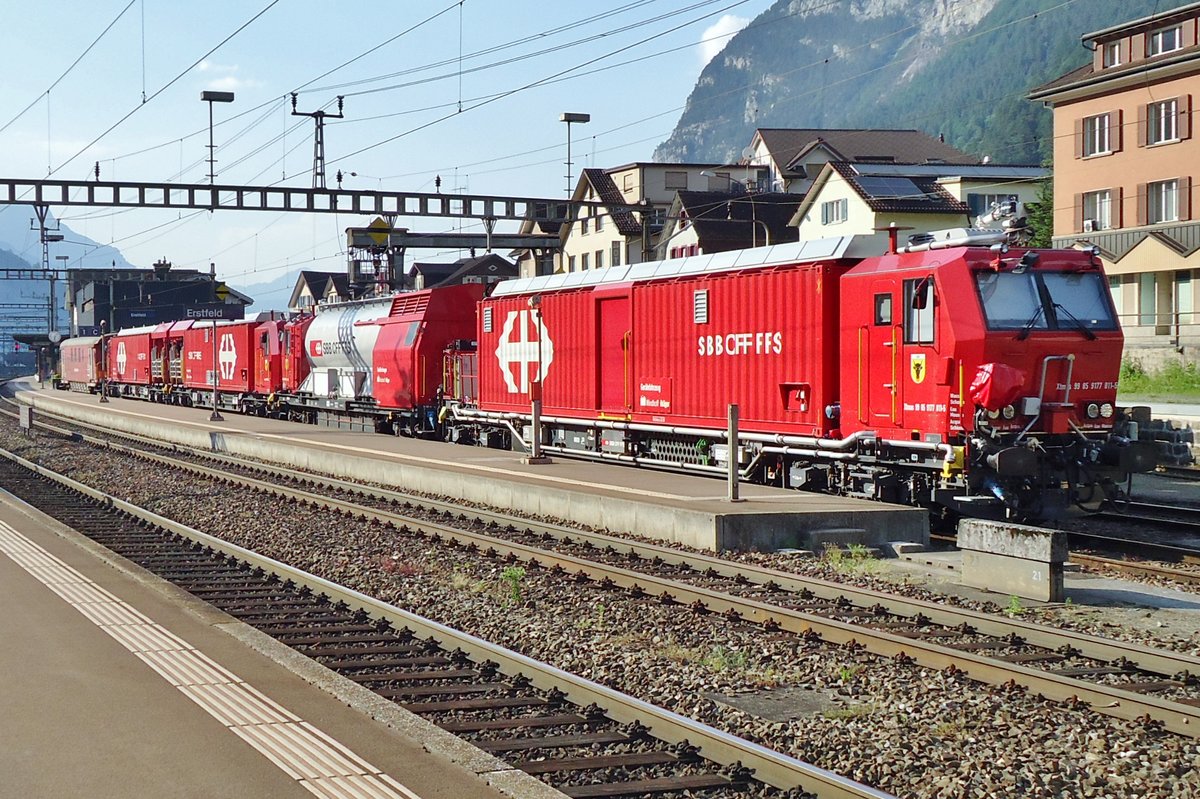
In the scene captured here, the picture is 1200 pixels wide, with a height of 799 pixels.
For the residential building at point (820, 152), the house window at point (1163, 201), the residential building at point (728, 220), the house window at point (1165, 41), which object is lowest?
the house window at point (1163, 201)

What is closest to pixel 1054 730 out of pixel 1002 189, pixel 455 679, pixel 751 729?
pixel 751 729

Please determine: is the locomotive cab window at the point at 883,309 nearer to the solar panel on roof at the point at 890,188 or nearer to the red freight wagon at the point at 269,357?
the red freight wagon at the point at 269,357

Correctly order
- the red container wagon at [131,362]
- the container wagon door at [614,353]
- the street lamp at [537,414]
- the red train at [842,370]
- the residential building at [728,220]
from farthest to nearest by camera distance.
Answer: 1. the residential building at [728,220]
2. the red container wagon at [131,362]
3. the street lamp at [537,414]
4. the container wagon door at [614,353]
5. the red train at [842,370]

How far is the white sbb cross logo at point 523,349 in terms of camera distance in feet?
81.1

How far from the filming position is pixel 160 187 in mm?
36500

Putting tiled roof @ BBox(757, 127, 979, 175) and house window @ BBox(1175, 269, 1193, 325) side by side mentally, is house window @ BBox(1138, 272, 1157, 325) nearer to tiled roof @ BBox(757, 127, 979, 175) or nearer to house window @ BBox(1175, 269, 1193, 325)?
house window @ BBox(1175, 269, 1193, 325)

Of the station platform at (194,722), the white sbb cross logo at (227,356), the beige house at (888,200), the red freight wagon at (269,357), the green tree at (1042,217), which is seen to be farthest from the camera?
the green tree at (1042,217)

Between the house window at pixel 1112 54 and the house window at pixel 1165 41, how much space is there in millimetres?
1301

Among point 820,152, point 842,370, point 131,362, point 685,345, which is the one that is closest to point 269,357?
point 131,362

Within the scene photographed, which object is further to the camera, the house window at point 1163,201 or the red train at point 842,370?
the house window at point 1163,201

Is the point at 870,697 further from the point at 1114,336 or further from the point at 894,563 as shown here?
the point at 1114,336

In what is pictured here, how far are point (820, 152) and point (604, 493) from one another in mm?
62613

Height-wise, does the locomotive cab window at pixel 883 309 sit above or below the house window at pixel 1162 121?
below

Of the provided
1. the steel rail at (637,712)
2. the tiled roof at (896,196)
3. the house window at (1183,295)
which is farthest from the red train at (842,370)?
the tiled roof at (896,196)
